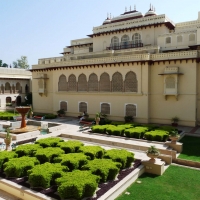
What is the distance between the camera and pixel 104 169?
746 cm

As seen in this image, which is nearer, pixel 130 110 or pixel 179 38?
pixel 130 110

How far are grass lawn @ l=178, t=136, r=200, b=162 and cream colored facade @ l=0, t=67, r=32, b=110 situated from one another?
92.5 feet

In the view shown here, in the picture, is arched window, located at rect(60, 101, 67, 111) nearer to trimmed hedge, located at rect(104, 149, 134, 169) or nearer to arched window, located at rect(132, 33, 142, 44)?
arched window, located at rect(132, 33, 142, 44)

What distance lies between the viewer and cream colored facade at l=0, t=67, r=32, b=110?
33625 millimetres

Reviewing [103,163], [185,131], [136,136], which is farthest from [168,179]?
[185,131]

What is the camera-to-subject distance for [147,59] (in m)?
19.1

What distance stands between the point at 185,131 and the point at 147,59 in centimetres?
716

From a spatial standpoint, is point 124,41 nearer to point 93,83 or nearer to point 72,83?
point 93,83

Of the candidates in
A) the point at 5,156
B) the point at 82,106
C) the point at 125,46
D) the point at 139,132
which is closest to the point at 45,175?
the point at 5,156

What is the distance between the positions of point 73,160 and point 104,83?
561 inches

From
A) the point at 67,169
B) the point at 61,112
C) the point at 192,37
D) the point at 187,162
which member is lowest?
the point at 187,162

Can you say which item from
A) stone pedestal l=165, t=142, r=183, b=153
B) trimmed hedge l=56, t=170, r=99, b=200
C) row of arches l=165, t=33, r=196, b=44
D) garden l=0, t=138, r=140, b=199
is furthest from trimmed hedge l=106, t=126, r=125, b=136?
row of arches l=165, t=33, r=196, b=44

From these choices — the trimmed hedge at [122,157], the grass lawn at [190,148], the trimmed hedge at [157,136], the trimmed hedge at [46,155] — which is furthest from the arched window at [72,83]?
the trimmed hedge at [122,157]

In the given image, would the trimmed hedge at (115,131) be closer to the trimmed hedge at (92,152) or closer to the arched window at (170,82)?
the trimmed hedge at (92,152)
